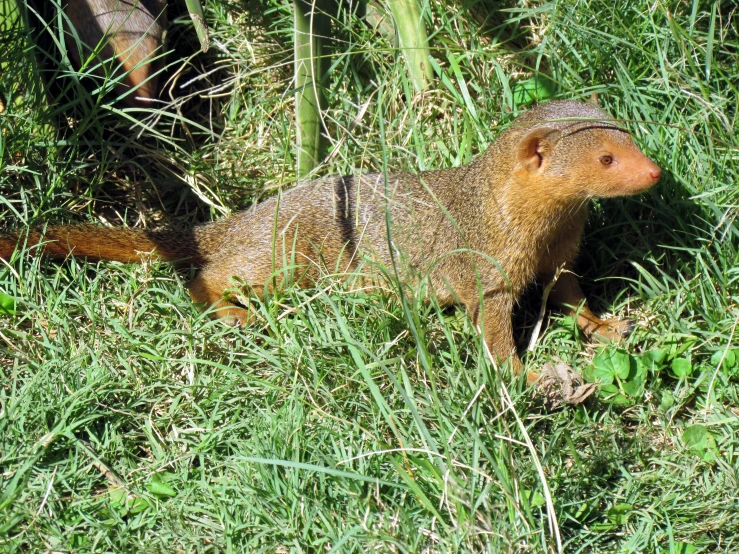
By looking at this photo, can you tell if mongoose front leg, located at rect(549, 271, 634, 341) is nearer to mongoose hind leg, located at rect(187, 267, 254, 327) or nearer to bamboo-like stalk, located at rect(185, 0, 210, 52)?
mongoose hind leg, located at rect(187, 267, 254, 327)

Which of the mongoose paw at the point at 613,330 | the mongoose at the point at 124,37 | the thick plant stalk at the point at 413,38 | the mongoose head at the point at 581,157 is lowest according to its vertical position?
the mongoose paw at the point at 613,330

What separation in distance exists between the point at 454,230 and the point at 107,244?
138 centimetres

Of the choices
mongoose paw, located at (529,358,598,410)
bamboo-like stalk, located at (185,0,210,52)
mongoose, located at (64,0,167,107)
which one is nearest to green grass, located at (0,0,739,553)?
mongoose paw, located at (529,358,598,410)

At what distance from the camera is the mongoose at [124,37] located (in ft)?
12.0

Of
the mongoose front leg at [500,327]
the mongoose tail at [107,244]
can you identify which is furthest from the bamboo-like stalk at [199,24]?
the mongoose front leg at [500,327]

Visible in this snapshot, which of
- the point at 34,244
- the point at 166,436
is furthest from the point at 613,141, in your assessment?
the point at 34,244

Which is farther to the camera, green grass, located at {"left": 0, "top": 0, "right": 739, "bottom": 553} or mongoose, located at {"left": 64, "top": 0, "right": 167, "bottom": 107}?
mongoose, located at {"left": 64, "top": 0, "right": 167, "bottom": 107}

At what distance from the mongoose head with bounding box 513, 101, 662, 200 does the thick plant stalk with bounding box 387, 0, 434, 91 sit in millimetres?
798

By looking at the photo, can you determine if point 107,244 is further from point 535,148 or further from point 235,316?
point 535,148

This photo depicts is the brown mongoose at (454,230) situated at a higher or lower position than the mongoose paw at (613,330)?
higher

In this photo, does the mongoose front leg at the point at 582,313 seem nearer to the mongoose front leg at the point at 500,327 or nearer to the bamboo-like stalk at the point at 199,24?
the mongoose front leg at the point at 500,327

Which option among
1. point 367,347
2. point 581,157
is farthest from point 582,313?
point 367,347

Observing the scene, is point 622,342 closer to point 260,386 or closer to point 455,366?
point 455,366

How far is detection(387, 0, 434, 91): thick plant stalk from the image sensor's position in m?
3.56
